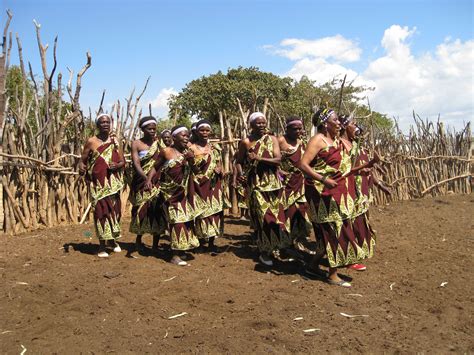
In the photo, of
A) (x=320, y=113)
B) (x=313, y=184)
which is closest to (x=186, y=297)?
(x=313, y=184)

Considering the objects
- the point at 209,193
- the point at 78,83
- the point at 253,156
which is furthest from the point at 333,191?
the point at 78,83

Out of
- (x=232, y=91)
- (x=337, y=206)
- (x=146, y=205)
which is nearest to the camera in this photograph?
(x=337, y=206)

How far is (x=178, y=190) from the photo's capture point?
212 inches

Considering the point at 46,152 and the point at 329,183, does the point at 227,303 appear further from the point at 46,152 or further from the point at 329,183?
the point at 46,152

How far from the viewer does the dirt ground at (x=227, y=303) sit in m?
3.29

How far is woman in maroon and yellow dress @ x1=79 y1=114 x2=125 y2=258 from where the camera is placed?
5590 mm

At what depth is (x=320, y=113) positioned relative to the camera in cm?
454

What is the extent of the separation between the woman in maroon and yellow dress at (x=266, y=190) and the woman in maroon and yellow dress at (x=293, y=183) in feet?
0.53

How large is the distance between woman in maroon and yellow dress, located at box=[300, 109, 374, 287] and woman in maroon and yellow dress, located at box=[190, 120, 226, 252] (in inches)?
59.5

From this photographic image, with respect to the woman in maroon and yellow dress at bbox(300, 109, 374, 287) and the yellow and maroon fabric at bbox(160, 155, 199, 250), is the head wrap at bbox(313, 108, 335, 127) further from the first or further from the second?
the yellow and maroon fabric at bbox(160, 155, 199, 250)

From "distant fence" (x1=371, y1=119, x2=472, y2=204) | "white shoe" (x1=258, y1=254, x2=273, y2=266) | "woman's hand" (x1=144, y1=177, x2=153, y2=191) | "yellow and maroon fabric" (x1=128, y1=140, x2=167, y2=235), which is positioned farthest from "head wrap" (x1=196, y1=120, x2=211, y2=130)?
"distant fence" (x1=371, y1=119, x2=472, y2=204)

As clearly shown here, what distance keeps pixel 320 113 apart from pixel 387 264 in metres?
1.98

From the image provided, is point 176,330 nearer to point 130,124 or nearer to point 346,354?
point 346,354

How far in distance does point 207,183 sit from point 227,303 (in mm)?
1887
